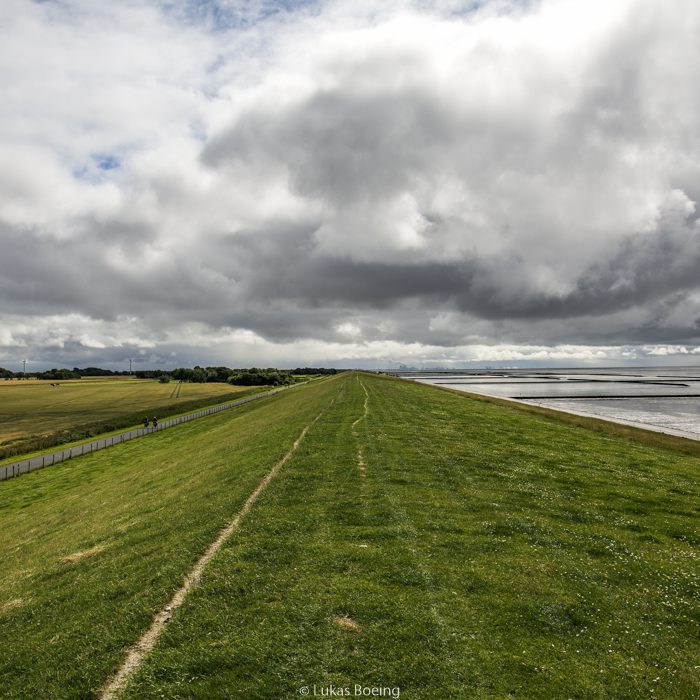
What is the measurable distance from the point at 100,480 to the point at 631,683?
43.9 m

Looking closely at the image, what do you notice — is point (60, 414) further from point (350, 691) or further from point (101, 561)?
point (350, 691)

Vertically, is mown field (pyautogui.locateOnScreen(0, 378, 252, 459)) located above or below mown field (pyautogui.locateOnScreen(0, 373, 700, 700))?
below

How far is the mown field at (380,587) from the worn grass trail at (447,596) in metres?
0.05

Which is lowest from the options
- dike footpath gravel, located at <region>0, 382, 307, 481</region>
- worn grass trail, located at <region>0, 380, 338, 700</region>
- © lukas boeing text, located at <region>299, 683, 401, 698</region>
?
dike footpath gravel, located at <region>0, 382, 307, 481</region>

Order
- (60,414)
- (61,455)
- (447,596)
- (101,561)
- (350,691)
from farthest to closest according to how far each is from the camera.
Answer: (60,414)
(61,455)
(101,561)
(447,596)
(350,691)

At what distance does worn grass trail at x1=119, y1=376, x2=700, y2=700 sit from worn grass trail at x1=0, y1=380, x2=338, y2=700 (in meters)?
1.35

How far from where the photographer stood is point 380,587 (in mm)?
10648

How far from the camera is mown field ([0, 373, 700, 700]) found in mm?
8008

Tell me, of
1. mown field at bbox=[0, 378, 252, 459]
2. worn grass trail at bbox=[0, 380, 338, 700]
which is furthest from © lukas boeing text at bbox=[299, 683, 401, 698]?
mown field at bbox=[0, 378, 252, 459]

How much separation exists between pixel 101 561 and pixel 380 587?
10575mm

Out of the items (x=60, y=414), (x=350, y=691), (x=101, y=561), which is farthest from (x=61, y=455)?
(x=60, y=414)

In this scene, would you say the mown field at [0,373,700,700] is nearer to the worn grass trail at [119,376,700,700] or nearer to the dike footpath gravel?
the worn grass trail at [119,376,700,700]

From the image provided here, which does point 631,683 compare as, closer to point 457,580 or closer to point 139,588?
point 457,580

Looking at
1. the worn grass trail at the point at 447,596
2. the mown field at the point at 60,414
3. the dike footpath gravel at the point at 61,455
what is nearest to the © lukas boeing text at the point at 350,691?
the worn grass trail at the point at 447,596
